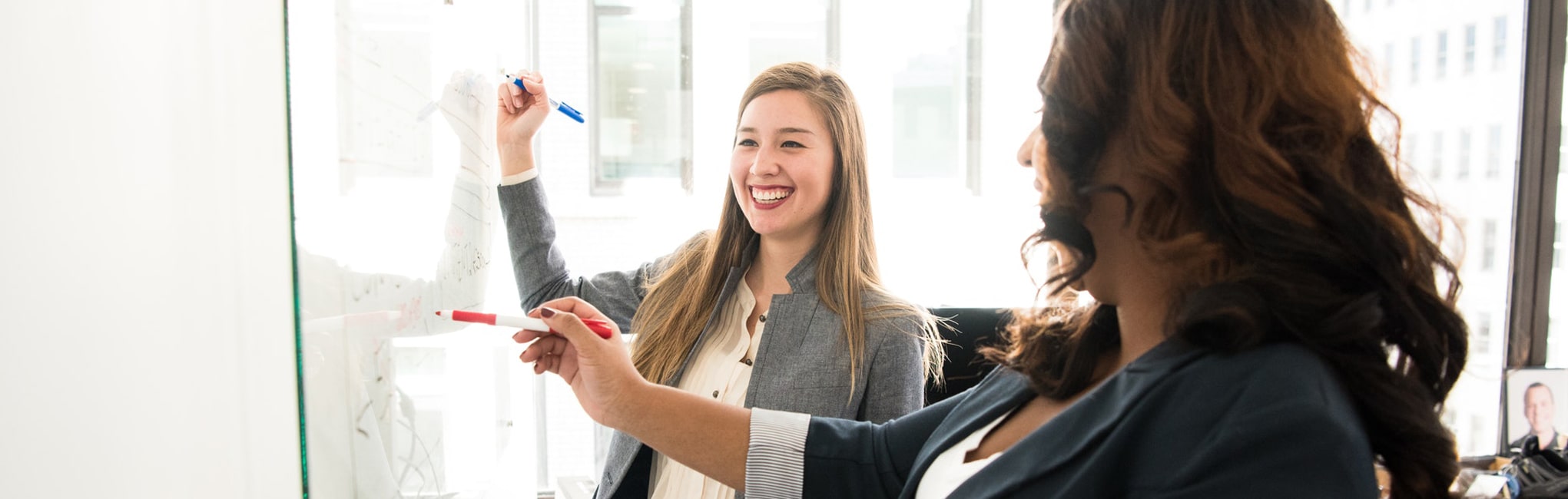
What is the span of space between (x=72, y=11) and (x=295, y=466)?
270 mm

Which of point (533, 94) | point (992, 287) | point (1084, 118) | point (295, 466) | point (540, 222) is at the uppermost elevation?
point (533, 94)

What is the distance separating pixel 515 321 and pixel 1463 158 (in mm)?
3652

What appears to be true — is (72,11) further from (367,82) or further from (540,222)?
(540,222)

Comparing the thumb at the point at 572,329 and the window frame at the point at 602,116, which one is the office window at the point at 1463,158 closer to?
the window frame at the point at 602,116

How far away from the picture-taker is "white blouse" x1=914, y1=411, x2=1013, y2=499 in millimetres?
827

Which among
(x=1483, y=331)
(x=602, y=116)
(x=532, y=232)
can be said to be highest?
(x=602, y=116)

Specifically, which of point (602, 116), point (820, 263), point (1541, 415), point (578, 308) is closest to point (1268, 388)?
point (578, 308)

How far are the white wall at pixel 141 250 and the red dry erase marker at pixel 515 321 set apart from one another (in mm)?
446

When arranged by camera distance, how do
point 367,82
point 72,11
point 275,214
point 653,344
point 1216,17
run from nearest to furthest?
point 72,11
point 275,214
point 1216,17
point 367,82
point 653,344

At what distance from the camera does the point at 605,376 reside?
105 cm

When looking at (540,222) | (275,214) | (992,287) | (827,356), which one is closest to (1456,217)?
(275,214)

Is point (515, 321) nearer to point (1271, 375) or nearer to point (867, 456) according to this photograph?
point (867, 456)

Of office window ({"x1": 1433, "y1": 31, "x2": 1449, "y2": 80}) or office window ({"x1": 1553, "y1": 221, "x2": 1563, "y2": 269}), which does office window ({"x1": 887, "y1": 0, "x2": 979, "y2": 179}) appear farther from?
→ office window ({"x1": 1553, "y1": 221, "x2": 1563, "y2": 269})

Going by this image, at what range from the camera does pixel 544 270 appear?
1713mm
